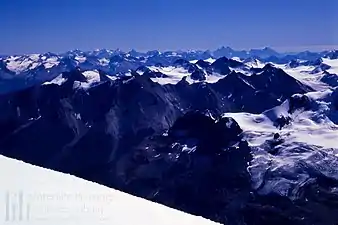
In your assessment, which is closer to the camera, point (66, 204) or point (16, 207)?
point (16, 207)

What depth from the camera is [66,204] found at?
13289 mm

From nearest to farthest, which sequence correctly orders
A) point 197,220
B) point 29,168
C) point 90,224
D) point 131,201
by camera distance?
point 90,224
point 197,220
point 131,201
point 29,168

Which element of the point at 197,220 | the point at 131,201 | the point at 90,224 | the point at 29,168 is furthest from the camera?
the point at 29,168

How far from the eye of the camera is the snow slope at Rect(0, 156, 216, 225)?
12.1 meters

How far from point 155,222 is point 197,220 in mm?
1526

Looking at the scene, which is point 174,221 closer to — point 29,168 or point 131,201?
point 131,201

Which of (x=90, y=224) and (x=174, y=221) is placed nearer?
(x=90, y=224)

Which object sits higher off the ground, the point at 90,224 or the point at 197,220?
the point at 90,224

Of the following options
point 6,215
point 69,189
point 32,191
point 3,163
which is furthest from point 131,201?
point 3,163

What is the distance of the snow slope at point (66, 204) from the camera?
12.1m

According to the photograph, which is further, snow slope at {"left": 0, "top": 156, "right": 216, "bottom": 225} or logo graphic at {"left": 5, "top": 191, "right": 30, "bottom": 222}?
snow slope at {"left": 0, "top": 156, "right": 216, "bottom": 225}

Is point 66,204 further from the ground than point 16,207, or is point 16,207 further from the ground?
point 16,207

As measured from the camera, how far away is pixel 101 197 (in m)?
14.6

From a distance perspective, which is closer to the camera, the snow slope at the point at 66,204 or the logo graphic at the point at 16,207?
the logo graphic at the point at 16,207
